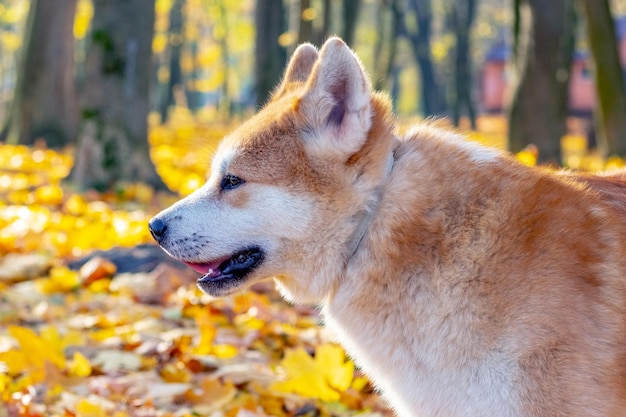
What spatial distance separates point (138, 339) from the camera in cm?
495

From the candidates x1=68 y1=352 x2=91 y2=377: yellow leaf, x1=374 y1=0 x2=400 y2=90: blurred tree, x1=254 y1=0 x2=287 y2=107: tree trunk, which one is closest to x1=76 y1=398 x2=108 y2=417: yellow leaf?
x1=68 y1=352 x2=91 y2=377: yellow leaf

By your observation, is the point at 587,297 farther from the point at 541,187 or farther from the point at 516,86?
the point at 516,86

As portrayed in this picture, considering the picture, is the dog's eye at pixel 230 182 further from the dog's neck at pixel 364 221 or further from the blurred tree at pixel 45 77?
the blurred tree at pixel 45 77

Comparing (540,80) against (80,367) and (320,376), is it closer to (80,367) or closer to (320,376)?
(320,376)

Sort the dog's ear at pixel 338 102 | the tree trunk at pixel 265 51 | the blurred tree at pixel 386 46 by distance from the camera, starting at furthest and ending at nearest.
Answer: the blurred tree at pixel 386 46, the tree trunk at pixel 265 51, the dog's ear at pixel 338 102

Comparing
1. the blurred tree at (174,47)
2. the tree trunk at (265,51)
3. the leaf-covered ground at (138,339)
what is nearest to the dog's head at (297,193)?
the leaf-covered ground at (138,339)

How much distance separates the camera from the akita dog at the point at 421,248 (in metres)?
2.79

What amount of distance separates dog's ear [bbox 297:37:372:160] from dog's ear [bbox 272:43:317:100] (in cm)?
69

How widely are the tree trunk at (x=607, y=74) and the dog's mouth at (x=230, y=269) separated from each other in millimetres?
Result: 11909

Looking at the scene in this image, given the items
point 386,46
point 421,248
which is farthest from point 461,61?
point 421,248

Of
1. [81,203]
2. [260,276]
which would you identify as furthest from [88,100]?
[260,276]

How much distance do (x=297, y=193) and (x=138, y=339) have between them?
211 cm

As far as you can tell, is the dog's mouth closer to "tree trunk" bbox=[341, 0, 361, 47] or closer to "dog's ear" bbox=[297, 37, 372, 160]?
"dog's ear" bbox=[297, 37, 372, 160]

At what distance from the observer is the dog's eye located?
3.46m
